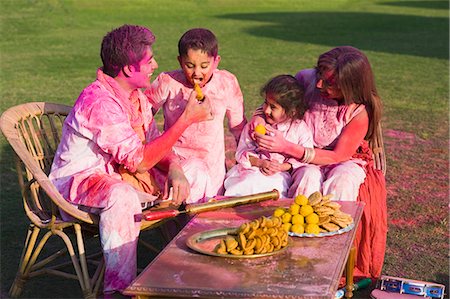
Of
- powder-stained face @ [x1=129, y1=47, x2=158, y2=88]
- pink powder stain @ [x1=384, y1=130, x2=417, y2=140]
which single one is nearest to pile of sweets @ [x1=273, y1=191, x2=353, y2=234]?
powder-stained face @ [x1=129, y1=47, x2=158, y2=88]

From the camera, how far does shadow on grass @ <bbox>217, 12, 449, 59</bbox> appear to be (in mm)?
18402

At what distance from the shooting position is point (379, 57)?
54.0ft

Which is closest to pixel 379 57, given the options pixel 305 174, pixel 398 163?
pixel 398 163

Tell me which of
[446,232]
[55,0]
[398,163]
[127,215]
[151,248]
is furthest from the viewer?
[55,0]

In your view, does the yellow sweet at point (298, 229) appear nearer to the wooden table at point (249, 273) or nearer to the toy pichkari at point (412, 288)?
the wooden table at point (249, 273)

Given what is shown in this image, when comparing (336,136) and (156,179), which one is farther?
(336,136)

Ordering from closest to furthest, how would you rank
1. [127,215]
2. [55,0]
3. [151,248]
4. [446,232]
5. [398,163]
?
1. [127,215]
2. [151,248]
3. [446,232]
4. [398,163]
5. [55,0]

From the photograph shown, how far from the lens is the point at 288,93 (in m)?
5.38

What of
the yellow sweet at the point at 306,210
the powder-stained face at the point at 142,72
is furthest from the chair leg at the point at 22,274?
the yellow sweet at the point at 306,210

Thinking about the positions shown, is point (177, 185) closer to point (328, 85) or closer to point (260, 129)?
point (260, 129)

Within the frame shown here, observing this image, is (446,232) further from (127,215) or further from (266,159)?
(127,215)

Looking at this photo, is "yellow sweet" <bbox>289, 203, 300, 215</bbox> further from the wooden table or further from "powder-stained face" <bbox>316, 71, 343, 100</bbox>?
"powder-stained face" <bbox>316, 71, 343, 100</bbox>

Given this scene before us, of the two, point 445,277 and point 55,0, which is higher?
A: point 55,0

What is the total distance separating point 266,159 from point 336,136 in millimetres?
475
